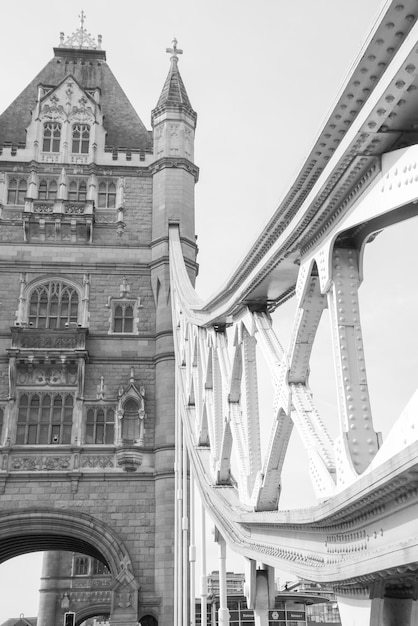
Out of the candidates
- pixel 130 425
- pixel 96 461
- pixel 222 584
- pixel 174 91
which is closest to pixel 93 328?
pixel 130 425

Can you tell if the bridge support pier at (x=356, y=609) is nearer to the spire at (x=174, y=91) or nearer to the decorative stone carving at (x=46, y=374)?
the decorative stone carving at (x=46, y=374)

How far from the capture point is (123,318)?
22.1m

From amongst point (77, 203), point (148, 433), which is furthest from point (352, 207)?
point (77, 203)

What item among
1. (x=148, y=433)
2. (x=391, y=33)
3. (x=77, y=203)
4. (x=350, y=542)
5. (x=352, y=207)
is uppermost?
(x=77, y=203)

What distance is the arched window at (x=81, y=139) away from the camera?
971 inches

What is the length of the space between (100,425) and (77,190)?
801 cm

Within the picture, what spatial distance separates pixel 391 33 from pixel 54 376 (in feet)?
58.5

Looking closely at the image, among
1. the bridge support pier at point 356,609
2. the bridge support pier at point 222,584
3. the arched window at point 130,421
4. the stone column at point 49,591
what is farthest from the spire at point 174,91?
the bridge support pier at point 356,609

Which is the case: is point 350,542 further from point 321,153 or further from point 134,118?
point 134,118

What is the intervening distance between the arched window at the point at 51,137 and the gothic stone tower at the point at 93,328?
0.13 feet

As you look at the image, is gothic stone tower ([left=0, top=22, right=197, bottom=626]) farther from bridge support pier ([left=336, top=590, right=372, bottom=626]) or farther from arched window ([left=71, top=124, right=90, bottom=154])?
bridge support pier ([left=336, top=590, right=372, bottom=626])

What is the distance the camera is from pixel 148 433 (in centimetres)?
2044

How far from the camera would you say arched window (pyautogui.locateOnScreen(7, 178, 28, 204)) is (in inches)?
922

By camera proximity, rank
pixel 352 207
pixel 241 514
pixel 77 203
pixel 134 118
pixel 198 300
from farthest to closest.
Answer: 1. pixel 134 118
2. pixel 77 203
3. pixel 198 300
4. pixel 241 514
5. pixel 352 207
